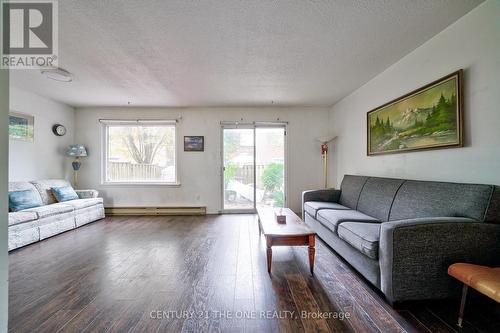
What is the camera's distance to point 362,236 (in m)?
1.92

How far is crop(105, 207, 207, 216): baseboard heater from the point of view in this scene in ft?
15.7

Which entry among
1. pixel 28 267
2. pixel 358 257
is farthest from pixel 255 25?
pixel 28 267

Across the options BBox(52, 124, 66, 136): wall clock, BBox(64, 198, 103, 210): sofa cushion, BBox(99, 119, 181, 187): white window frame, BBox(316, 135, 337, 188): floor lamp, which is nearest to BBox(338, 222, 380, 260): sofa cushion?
BBox(316, 135, 337, 188): floor lamp

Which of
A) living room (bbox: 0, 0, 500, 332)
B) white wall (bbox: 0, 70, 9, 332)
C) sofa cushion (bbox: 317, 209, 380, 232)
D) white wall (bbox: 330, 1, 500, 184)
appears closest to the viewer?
white wall (bbox: 0, 70, 9, 332)

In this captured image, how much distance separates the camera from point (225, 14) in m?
1.91

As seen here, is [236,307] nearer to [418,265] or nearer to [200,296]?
[200,296]

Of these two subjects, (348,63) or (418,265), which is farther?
(348,63)

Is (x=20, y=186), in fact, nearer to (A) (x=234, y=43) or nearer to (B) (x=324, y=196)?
(A) (x=234, y=43)

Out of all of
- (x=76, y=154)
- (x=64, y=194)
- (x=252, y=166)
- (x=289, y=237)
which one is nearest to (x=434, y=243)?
(x=289, y=237)

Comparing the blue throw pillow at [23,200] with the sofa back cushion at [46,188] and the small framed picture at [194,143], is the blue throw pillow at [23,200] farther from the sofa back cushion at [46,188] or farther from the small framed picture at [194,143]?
the small framed picture at [194,143]

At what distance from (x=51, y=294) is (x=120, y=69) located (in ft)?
9.03

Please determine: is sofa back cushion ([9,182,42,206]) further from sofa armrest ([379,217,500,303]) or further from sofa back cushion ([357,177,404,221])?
sofa back cushion ([357,177,404,221])

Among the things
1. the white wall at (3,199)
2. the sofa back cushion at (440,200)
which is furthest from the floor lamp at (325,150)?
the white wall at (3,199)

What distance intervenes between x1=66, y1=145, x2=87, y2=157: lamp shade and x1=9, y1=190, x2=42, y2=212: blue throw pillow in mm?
1160
